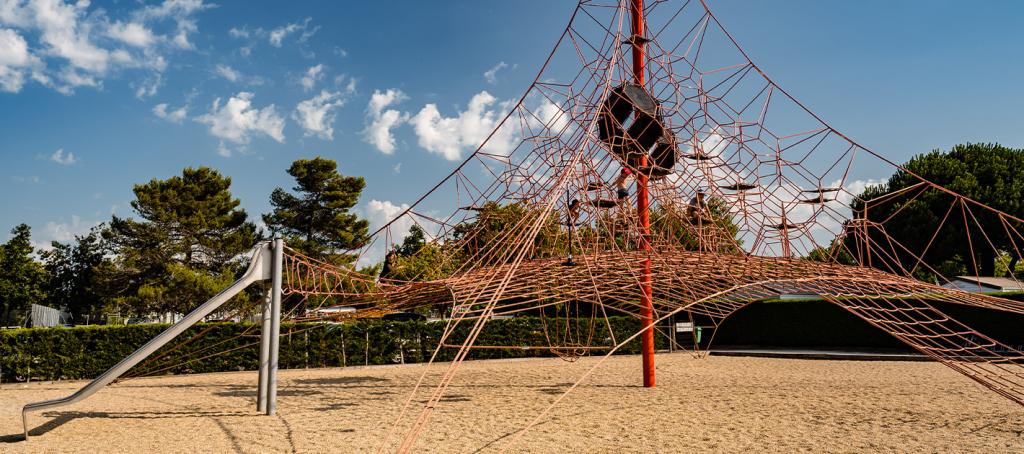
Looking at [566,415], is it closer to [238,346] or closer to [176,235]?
[238,346]

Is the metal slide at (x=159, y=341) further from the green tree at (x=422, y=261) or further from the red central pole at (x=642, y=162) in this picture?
the red central pole at (x=642, y=162)

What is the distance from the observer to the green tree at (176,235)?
111ft

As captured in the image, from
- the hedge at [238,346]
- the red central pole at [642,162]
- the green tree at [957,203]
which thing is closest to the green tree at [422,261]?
the hedge at [238,346]

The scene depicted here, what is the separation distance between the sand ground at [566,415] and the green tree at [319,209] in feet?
89.9

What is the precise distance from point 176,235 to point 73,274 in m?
30.3

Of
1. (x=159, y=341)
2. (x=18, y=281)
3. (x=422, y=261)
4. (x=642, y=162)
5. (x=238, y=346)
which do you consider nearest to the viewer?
(x=159, y=341)

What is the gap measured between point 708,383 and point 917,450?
191 inches

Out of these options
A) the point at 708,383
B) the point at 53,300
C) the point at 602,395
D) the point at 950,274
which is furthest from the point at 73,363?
the point at 53,300

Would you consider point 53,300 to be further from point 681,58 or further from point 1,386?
point 681,58

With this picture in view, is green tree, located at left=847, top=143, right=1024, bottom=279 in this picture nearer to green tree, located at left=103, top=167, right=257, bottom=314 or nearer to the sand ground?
the sand ground

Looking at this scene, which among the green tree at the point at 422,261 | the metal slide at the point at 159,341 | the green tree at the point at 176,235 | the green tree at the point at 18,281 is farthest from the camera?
the green tree at the point at 18,281

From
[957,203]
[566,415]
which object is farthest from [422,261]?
[957,203]

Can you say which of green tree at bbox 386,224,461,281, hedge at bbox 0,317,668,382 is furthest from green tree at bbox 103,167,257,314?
hedge at bbox 0,317,668,382

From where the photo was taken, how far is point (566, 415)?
7.60 metres
